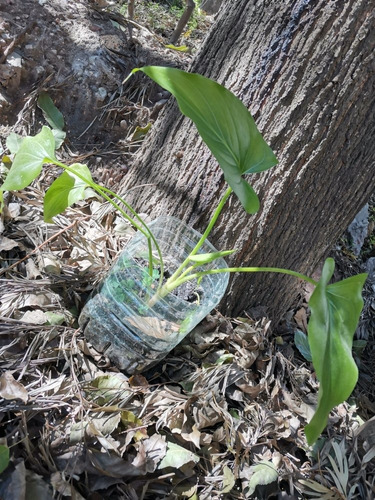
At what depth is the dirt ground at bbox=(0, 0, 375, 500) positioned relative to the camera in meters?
0.97

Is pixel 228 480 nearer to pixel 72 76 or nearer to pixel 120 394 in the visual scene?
pixel 120 394

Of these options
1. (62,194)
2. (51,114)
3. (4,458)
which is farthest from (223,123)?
(51,114)

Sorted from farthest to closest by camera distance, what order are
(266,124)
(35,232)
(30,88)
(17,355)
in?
(30,88), (35,232), (266,124), (17,355)

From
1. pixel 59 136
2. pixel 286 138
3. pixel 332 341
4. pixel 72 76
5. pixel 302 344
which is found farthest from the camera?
pixel 72 76

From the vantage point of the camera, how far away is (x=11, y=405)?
970 millimetres

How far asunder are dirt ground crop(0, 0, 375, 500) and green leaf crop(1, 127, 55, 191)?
32 centimetres

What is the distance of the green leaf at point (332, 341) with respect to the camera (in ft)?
2.45

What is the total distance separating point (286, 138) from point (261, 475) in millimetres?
834

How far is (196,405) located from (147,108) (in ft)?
3.84

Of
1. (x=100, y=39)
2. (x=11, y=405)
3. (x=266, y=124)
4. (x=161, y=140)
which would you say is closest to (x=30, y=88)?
(x=100, y=39)

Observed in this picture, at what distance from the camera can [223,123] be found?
0.87m

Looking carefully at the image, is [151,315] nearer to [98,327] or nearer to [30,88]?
[98,327]

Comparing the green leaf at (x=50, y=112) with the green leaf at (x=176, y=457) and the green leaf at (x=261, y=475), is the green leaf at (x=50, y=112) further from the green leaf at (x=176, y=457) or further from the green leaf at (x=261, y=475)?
the green leaf at (x=261, y=475)

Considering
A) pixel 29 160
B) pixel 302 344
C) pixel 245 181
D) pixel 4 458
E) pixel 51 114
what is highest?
pixel 245 181
